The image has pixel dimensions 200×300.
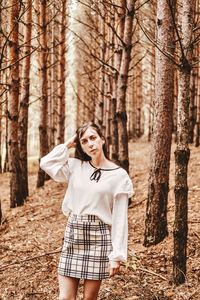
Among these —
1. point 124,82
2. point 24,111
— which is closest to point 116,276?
point 124,82

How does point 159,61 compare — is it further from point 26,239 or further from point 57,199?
point 57,199

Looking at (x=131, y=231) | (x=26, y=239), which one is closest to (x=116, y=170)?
(x=131, y=231)

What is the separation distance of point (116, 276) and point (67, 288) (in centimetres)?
192

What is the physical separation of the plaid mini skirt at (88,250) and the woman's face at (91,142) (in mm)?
503

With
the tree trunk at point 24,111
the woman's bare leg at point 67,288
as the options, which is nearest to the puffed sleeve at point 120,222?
the woman's bare leg at point 67,288

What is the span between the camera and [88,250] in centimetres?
283

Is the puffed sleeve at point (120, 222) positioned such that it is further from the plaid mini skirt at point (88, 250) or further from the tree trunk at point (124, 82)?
the tree trunk at point (124, 82)

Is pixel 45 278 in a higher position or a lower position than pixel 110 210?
lower

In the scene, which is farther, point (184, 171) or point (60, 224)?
point (60, 224)

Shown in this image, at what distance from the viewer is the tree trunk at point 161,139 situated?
200 inches

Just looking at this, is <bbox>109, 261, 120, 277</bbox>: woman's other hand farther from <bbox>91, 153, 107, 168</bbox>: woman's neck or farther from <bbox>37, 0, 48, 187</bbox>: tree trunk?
<bbox>37, 0, 48, 187</bbox>: tree trunk

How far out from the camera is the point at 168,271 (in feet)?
15.0

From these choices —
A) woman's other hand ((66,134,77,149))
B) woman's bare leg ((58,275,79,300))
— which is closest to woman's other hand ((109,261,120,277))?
woman's bare leg ((58,275,79,300))

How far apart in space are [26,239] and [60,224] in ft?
2.66
